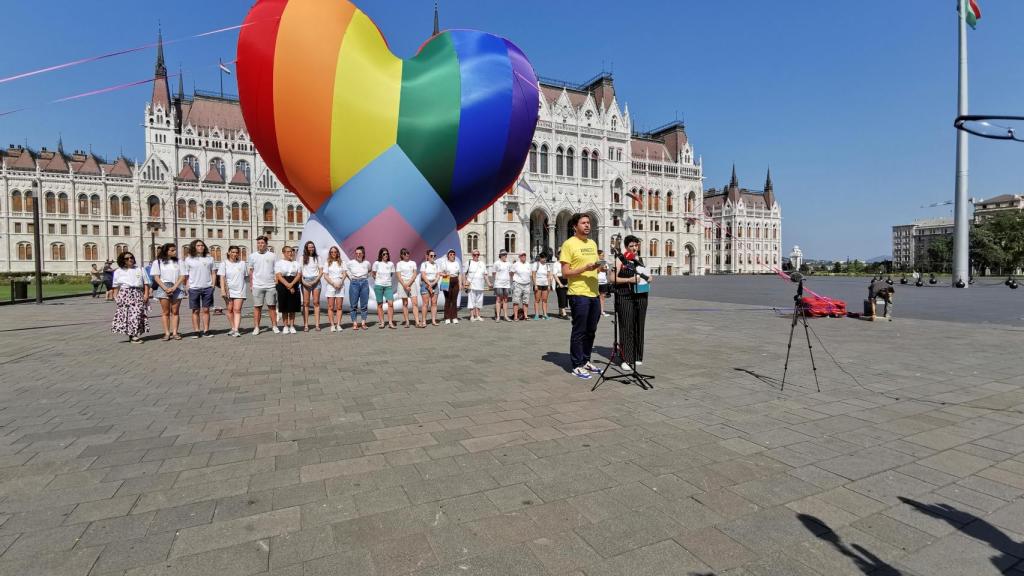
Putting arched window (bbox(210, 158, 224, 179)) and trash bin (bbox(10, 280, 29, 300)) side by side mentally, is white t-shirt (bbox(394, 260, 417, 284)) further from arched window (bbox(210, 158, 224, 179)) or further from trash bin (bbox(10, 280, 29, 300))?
arched window (bbox(210, 158, 224, 179))

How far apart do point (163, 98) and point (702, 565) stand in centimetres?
8295

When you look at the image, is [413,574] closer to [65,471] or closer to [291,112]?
[65,471]

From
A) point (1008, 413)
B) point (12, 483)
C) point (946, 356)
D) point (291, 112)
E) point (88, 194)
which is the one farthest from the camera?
point (88, 194)

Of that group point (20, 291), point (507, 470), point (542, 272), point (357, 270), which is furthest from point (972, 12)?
point (20, 291)

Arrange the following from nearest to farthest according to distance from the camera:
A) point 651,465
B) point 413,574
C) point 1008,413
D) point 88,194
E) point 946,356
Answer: point 413,574 < point 651,465 < point 1008,413 < point 946,356 < point 88,194

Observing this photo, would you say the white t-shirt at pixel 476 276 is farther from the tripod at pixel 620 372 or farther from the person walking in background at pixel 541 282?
the tripod at pixel 620 372

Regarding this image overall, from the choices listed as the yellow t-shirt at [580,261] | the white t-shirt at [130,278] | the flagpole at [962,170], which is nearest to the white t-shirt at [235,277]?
the white t-shirt at [130,278]

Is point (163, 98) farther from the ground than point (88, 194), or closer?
farther from the ground

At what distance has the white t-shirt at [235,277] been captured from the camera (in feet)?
31.8

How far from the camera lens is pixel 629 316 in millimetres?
6418

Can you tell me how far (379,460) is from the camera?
140 inches

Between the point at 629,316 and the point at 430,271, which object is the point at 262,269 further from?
the point at 629,316

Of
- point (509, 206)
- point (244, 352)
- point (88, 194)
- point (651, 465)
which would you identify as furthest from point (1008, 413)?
point (88, 194)

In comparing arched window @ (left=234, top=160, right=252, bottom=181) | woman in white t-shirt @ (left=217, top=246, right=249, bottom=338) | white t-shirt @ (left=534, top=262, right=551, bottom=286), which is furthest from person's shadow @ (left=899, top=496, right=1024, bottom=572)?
arched window @ (left=234, top=160, right=252, bottom=181)
